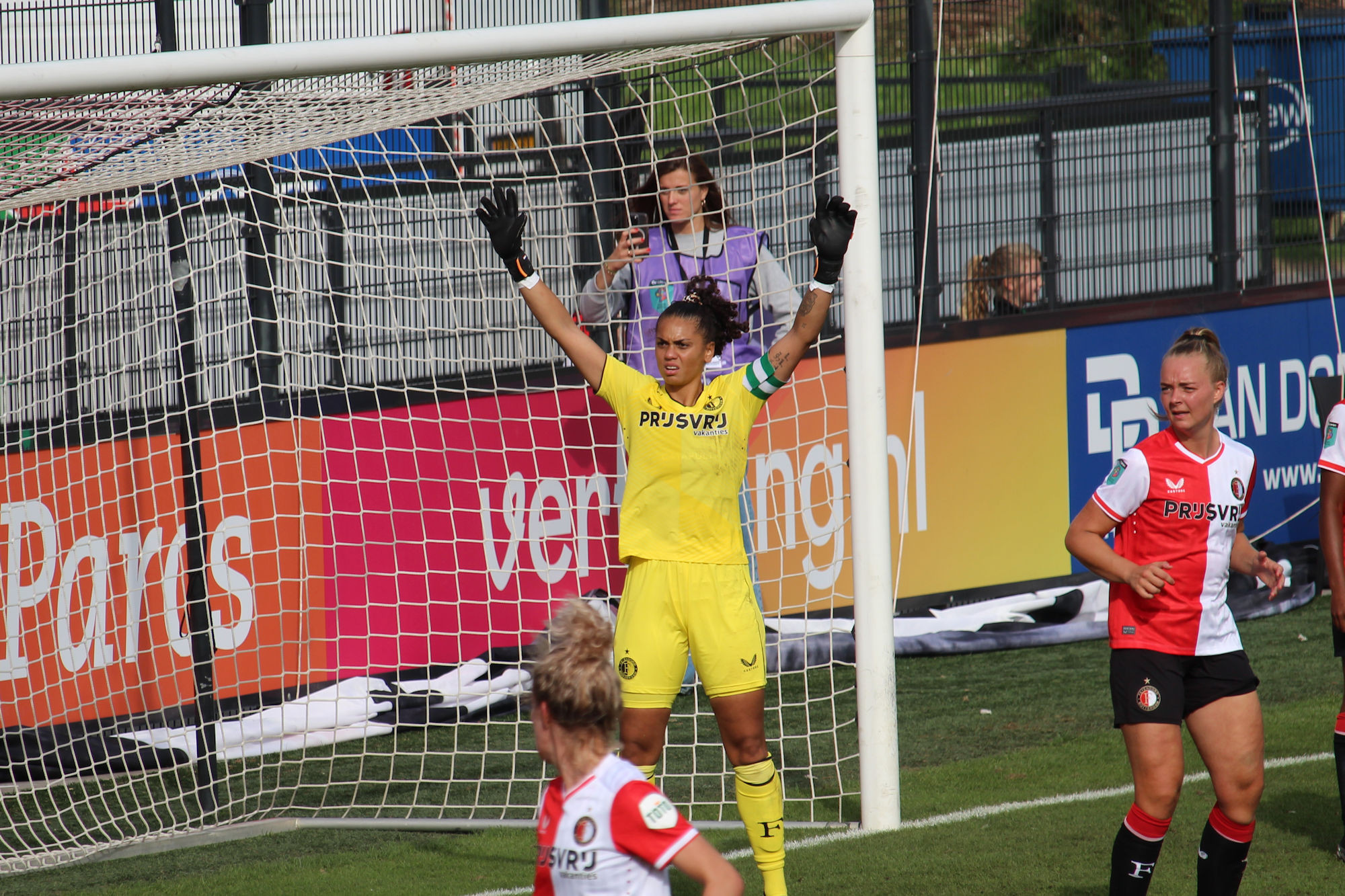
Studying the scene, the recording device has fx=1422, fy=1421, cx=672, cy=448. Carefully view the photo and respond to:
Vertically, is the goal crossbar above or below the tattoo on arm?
above

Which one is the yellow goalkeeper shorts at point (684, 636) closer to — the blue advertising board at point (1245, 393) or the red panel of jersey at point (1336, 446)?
the red panel of jersey at point (1336, 446)

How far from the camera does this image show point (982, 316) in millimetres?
8031

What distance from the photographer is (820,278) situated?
13.8 ft

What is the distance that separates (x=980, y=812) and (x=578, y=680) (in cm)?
306

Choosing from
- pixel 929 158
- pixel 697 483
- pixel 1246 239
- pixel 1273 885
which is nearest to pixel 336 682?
pixel 697 483

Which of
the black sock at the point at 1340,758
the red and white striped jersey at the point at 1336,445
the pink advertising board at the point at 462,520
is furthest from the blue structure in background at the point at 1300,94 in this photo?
the black sock at the point at 1340,758

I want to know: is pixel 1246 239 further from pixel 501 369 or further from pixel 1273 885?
pixel 1273 885

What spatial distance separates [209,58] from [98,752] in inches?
129

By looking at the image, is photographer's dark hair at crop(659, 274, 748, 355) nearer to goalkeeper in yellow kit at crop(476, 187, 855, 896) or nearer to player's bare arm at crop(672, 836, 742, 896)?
goalkeeper in yellow kit at crop(476, 187, 855, 896)

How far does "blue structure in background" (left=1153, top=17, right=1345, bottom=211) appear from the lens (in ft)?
29.7

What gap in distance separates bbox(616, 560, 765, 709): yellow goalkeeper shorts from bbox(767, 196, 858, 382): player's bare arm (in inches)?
26.1

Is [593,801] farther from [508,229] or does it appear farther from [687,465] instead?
[508,229]

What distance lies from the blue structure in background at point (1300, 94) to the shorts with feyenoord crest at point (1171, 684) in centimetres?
612

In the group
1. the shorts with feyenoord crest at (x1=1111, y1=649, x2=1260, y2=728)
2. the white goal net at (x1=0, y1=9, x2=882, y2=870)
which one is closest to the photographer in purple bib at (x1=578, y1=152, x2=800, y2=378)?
the white goal net at (x1=0, y1=9, x2=882, y2=870)
